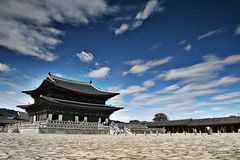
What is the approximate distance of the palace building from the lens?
1566 inches

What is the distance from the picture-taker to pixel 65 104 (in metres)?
39.8

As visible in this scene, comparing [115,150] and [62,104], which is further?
[62,104]

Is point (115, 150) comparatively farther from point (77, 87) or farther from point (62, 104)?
point (77, 87)

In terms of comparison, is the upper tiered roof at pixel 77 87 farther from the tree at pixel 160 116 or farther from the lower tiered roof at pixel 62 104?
the tree at pixel 160 116

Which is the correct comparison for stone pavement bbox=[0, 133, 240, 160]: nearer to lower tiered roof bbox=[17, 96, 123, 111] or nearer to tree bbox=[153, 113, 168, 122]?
lower tiered roof bbox=[17, 96, 123, 111]

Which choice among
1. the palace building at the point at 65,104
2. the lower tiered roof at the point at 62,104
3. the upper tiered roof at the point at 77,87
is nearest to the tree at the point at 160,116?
the upper tiered roof at the point at 77,87

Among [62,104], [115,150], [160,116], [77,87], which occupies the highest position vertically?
[77,87]

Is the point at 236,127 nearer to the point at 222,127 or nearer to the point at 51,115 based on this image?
the point at 222,127

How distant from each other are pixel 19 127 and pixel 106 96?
18.4m

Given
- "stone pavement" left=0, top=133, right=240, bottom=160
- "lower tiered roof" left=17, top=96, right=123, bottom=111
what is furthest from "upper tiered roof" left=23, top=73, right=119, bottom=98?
"stone pavement" left=0, top=133, right=240, bottom=160

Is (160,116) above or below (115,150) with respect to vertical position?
above

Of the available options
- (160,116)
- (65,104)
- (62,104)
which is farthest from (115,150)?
(160,116)

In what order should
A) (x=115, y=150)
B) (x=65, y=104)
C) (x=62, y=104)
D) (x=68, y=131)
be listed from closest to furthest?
1. (x=115, y=150)
2. (x=68, y=131)
3. (x=62, y=104)
4. (x=65, y=104)

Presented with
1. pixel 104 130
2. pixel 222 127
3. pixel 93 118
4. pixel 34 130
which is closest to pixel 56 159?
pixel 34 130
